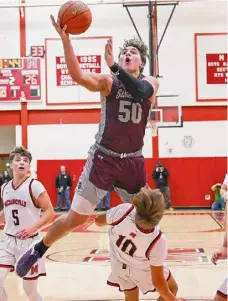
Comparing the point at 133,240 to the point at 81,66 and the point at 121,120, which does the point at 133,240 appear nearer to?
the point at 121,120

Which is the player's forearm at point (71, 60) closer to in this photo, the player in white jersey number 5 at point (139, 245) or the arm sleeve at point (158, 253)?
the player in white jersey number 5 at point (139, 245)

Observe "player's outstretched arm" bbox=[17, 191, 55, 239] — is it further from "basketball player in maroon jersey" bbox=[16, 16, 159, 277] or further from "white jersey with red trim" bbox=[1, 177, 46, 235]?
"basketball player in maroon jersey" bbox=[16, 16, 159, 277]

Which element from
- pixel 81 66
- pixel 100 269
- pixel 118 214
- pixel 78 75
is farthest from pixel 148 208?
pixel 81 66

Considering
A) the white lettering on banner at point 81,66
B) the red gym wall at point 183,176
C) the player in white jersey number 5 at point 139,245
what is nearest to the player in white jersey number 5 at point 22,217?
the player in white jersey number 5 at point 139,245

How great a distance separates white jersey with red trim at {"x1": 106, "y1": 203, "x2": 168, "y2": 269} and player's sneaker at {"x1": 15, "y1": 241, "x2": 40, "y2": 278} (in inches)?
29.5

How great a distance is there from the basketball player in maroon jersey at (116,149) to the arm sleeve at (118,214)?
407mm

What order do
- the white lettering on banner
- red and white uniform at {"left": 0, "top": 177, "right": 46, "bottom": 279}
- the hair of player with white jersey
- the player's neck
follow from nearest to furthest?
1. the hair of player with white jersey
2. the player's neck
3. red and white uniform at {"left": 0, "top": 177, "right": 46, "bottom": 279}
4. the white lettering on banner

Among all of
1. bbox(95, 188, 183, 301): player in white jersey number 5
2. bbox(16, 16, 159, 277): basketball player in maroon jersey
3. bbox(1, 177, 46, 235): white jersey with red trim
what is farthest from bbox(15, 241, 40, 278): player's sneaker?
bbox(95, 188, 183, 301): player in white jersey number 5

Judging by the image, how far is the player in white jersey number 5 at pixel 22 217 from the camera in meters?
4.60

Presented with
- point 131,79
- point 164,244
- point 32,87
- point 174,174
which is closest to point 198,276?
point 164,244

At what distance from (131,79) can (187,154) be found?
14897mm

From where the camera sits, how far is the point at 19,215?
190 inches

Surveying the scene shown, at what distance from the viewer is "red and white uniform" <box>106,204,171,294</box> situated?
3789 mm

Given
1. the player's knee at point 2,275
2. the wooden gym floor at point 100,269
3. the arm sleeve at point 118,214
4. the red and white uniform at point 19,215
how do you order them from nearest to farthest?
1. the arm sleeve at point 118,214
2. the player's knee at point 2,275
3. the red and white uniform at point 19,215
4. the wooden gym floor at point 100,269
